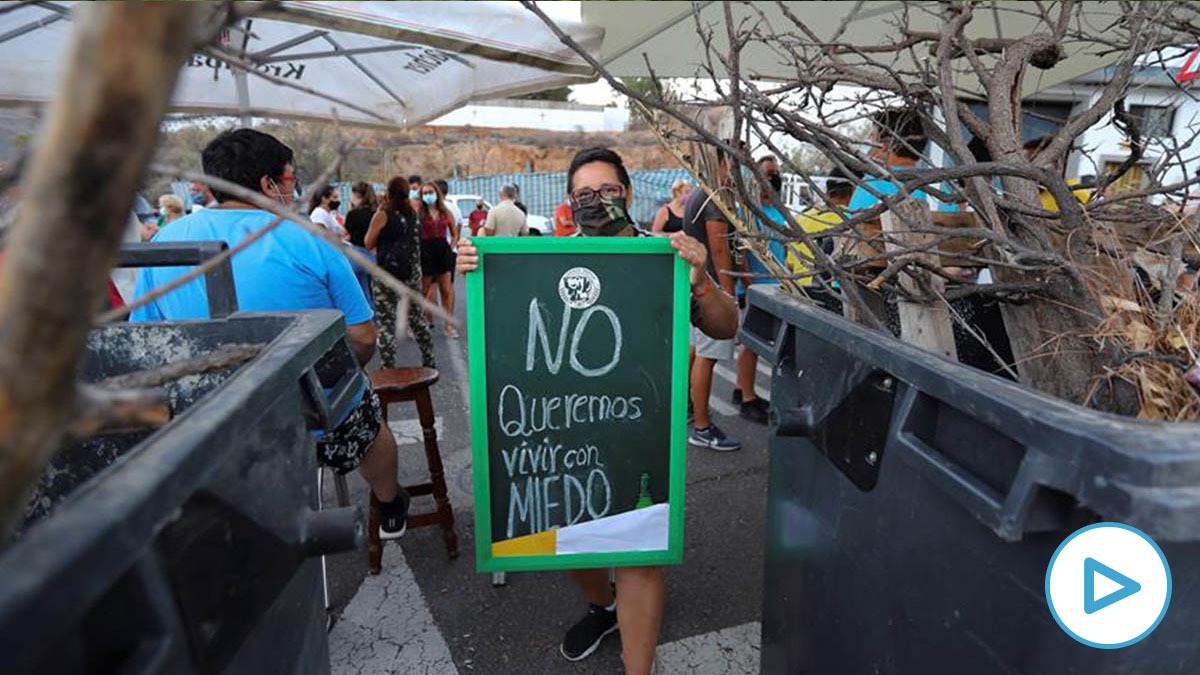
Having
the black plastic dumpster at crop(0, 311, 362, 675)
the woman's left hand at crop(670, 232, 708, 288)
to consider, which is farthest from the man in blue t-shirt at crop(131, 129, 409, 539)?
the woman's left hand at crop(670, 232, 708, 288)

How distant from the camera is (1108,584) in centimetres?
81

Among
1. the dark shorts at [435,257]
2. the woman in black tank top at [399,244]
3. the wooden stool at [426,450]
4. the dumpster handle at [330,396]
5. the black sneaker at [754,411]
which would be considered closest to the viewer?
the dumpster handle at [330,396]

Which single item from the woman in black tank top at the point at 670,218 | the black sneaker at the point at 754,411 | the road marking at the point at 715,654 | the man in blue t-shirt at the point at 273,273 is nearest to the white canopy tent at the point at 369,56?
the man in blue t-shirt at the point at 273,273

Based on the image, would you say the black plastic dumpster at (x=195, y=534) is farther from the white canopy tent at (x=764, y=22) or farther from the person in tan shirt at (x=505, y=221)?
the person in tan shirt at (x=505, y=221)

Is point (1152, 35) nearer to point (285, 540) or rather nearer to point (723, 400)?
point (285, 540)

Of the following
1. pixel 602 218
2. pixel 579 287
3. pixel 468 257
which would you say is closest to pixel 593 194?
pixel 602 218

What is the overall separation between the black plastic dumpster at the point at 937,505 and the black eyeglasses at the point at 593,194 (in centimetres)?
68

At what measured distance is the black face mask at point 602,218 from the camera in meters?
2.13

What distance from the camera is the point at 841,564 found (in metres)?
1.39

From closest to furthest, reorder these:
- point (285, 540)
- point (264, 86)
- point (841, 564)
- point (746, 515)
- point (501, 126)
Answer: point (285, 540)
point (841, 564)
point (746, 515)
point (264, 86)
point (501, 126)

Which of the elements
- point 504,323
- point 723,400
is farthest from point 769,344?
point 723,400

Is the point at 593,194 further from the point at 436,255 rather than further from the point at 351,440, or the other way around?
the point at 436,255

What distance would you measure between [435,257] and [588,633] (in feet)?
16.8

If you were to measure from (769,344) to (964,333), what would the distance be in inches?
25.9
